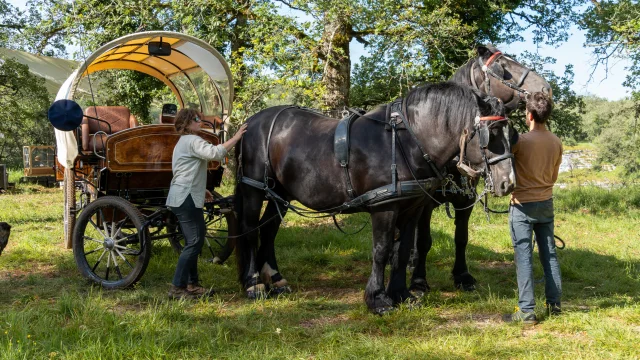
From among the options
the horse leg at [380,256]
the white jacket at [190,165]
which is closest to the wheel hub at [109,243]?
the white jacket at [190,165]

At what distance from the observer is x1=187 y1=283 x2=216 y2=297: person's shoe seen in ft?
16.5

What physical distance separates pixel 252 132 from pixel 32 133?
23.0 metres

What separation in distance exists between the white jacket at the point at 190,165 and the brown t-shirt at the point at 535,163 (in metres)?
2.50

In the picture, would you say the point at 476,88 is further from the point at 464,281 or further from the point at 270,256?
the point at 270,256

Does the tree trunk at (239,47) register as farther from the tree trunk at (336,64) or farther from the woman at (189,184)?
the woman at (189,184)

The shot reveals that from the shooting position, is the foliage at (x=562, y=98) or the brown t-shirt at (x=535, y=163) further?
the foliage at (x=562, y=98)

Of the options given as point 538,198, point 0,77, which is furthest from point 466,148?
point 0,77

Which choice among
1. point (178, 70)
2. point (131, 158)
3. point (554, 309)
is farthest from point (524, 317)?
point (178, 70)

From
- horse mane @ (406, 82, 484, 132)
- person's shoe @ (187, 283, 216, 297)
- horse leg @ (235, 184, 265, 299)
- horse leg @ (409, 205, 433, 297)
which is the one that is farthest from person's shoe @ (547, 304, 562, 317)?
person's shoe @ (187, 283, 216, 297)

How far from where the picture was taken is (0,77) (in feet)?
50.5

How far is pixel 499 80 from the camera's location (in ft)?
16.5

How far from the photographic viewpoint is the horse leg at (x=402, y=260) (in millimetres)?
4785

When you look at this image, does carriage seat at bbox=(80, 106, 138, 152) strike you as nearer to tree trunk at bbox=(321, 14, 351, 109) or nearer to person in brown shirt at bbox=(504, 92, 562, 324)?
tree trunk at bbox=(321, 14, 351, 109)

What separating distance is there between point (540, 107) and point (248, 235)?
Answer: 2.97m
